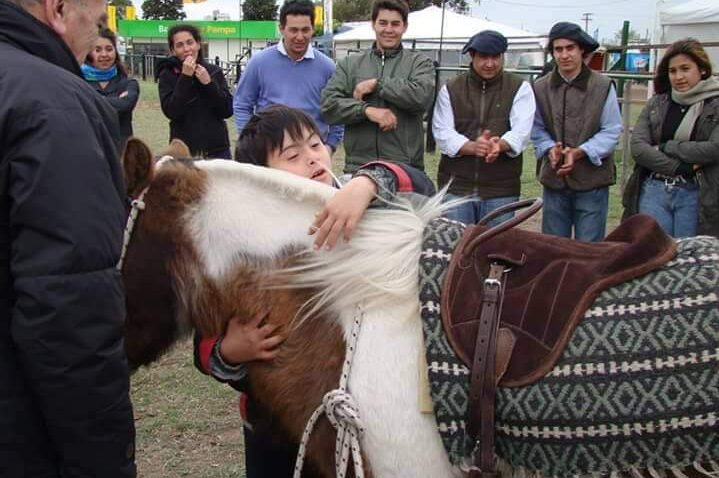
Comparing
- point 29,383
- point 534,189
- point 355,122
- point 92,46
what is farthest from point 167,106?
point 534,189

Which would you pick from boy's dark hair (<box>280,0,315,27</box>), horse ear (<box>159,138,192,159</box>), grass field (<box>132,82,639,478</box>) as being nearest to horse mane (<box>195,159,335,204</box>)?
horse ear (<box>159,138,192,159</box>)

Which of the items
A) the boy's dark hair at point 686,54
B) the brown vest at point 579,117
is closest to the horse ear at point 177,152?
the brown vest at point 579,117

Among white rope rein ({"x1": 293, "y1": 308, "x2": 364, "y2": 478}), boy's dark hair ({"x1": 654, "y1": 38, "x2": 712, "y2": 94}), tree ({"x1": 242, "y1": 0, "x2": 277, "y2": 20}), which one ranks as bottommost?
white rope rein ({"x1": 293, "y1": 308, "x2": 364, "y2": 478})

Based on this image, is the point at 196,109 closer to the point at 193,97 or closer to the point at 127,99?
the point at 193,97

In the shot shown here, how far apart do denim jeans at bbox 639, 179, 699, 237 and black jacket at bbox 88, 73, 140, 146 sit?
4.29m

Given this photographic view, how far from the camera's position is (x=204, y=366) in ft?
5.94

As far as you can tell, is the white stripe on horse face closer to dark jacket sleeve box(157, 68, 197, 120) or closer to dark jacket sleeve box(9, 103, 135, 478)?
dark jacket sleeve box(9, 103, 135, 478)

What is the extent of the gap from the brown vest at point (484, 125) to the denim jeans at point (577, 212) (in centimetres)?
→ 43

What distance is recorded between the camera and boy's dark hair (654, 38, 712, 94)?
4574 millimetres

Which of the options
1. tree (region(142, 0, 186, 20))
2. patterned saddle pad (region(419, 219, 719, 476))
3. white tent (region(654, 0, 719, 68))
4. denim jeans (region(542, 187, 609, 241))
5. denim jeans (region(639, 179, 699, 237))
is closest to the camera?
patterned saddle pad (region(419, 219, 719, 476))

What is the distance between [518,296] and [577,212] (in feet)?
11.5

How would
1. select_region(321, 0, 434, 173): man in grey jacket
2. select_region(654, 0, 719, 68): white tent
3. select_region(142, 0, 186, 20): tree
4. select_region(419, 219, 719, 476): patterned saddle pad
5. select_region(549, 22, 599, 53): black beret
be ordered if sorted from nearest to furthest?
select_region(419, 219, 719, 476): patterned saddle pad < select_region(321, 0, 434, 173): man in grey jacket < select_region(549, 22, 599, 53): black beret < select_region(654, 0, 719, 68): white tent < select_region(142, 0, 186, 20): tree

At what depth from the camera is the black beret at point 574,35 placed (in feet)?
15.3

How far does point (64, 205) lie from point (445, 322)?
80 cm
